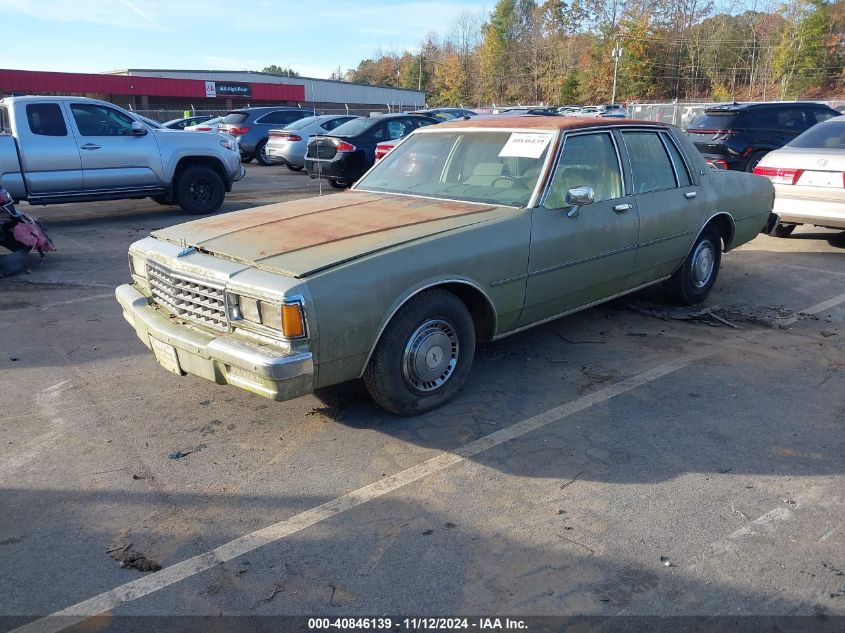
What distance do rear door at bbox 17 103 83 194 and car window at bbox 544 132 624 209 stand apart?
316 inches

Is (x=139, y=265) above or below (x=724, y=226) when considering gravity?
above

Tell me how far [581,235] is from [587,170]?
0.57 m

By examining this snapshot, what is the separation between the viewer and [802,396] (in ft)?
14.5

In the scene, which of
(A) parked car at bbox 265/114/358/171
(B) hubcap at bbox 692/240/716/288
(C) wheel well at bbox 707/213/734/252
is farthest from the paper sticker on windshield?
(A) parked car at bbox 265/114/358/171

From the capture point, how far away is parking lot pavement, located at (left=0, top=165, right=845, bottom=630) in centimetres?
269

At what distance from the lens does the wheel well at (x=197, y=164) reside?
11.1 metres

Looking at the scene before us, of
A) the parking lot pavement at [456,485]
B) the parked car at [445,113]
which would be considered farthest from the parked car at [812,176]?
the parked car at [445,113]

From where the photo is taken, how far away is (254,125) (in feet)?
67.7

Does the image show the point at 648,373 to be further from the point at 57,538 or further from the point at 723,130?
the point at 723,130

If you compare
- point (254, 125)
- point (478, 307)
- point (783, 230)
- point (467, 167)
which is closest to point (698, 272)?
point (467, 167)

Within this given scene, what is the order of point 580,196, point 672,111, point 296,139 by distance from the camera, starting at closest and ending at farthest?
point 580,196 < point 296,139 < point 672,111

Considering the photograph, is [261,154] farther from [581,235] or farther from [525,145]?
[581,235]

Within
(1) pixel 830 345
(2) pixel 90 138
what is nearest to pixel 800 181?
(1) pixel 830 345

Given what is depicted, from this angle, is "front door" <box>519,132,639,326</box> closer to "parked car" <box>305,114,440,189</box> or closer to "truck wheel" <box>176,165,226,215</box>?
"truck wheel" <box>176,165,226,215</box>
